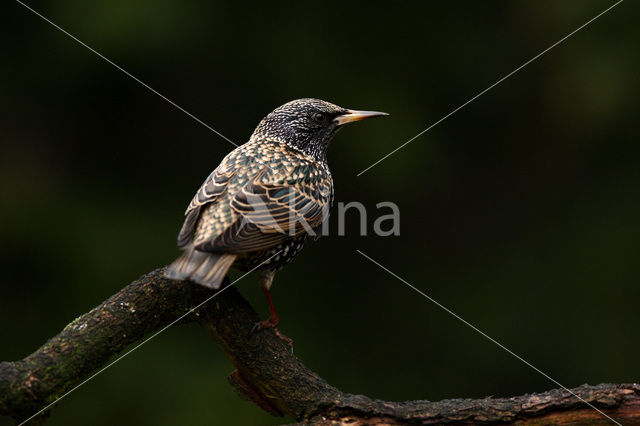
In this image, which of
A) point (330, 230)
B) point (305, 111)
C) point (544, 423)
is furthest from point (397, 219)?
point (544, 423)

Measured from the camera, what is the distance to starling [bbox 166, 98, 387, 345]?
2668 millimetres

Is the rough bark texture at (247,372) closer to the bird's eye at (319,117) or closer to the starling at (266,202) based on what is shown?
the starling at (266,202)

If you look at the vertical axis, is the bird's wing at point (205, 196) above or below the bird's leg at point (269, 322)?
above

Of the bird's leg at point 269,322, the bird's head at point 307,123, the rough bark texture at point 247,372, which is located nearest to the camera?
the rough bark texture at point 247,372

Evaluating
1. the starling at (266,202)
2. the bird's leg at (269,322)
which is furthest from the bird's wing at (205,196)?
the bird's leg at (269,322)

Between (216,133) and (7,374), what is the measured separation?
8.62 ft

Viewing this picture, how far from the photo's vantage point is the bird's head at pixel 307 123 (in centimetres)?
365

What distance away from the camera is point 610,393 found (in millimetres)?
2533

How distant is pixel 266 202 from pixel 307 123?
0.77 metres

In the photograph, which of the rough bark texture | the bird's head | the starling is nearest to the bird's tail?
the starling

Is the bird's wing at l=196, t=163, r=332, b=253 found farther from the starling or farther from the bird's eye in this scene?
the bird's eye

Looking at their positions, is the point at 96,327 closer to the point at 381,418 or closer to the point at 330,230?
the point at 381,418

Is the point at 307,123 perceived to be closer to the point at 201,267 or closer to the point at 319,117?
the point at 319,117

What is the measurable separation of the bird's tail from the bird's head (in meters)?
1.10
